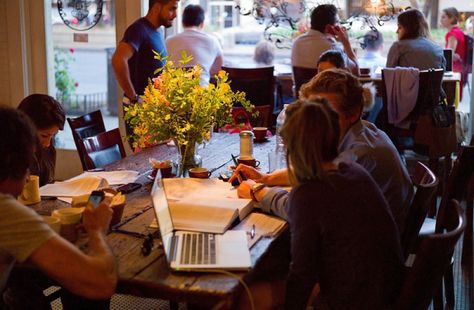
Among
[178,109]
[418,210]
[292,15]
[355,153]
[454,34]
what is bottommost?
[418,210]

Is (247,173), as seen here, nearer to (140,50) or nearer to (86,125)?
(86,125)

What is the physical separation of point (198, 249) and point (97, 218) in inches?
12.7

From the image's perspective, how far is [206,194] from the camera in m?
2.76

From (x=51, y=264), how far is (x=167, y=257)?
1.21 ft

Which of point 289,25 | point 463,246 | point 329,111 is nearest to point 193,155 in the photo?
point 329,111

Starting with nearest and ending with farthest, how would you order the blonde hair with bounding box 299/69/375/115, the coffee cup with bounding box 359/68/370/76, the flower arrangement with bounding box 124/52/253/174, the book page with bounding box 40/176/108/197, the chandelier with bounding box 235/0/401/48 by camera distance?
the blonde hair with bounding box 299/69/375/115 < the book page with bounding box 40/176/108/197 < the flower arrangement with bounding box 124/52/253/174 < the coffee cup with bounding box 359/68/370/76 < the chandelier with bounding box 235/0/401/48

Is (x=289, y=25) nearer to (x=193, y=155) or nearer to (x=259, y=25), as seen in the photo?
(x=259, y=25)

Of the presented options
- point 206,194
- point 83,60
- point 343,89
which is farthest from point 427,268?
point 83,60

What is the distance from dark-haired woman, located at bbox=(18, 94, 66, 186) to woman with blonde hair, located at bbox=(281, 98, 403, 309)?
4.11ft

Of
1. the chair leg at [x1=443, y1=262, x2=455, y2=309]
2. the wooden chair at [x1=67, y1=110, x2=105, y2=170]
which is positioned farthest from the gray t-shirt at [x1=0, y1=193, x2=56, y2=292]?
the chair leg at [x1=443, y1=262, x2=455, y2=309]

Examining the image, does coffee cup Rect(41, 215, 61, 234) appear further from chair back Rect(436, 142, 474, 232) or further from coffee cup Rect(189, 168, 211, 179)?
chair back Rect(436, 142, 474, 232)

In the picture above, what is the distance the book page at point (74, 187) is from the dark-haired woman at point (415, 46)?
3.31m

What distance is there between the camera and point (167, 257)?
2035mm

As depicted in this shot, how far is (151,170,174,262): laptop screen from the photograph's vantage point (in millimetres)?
1999
